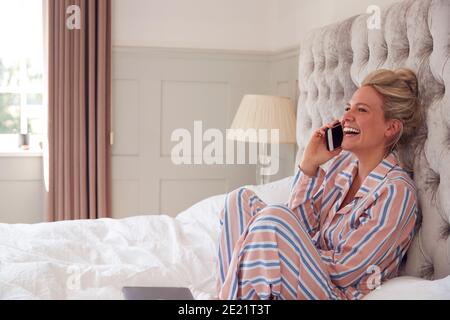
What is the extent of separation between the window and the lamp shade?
117cm

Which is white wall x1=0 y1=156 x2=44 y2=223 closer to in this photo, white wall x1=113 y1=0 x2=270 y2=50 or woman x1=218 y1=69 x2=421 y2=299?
white wall x1=113 y1=0 x2=270 y2=50

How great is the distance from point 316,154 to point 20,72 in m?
2.12

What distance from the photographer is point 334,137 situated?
6.08ft

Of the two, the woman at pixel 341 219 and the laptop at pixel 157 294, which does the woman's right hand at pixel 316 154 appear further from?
the laptop at pixel 157 294

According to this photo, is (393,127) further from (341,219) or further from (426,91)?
(341,219)

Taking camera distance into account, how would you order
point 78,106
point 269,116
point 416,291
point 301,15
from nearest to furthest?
point 416,291 < point 269,116 < point 301,15 < point 78,106

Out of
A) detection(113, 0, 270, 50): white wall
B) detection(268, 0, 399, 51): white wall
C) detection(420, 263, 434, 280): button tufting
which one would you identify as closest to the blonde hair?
detection(420, 263, 434, 280): button tufting

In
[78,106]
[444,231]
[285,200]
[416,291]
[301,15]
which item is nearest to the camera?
[416,291]

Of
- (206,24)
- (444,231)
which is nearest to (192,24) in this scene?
(206,24)

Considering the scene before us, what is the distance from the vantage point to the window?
3.40 m

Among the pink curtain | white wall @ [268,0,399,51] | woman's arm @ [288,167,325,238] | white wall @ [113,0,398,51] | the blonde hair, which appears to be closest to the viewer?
the blonde hair
